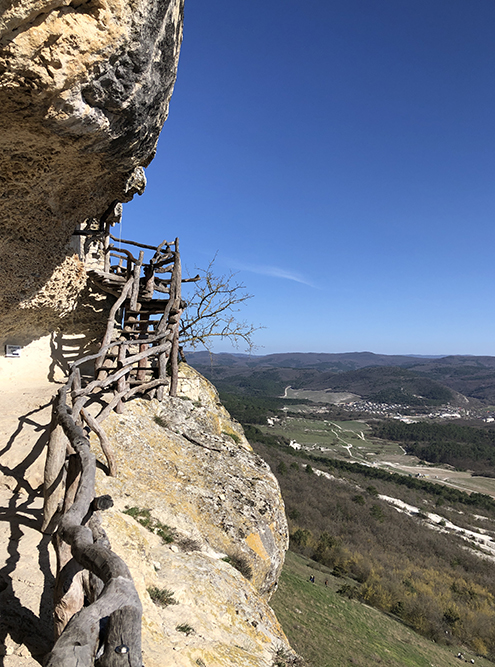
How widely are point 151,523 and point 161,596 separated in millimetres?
1695

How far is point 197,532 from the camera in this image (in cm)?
705

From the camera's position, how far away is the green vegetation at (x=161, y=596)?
4.80m

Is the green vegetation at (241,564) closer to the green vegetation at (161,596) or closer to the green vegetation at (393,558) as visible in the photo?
the green vegetation at (161,596)

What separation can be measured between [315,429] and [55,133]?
111406 millimetres

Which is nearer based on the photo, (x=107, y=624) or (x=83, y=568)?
(x=107, y=624)

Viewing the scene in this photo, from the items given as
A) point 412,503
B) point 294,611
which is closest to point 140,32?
point 294,611

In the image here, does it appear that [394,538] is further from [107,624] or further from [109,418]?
[107,624]

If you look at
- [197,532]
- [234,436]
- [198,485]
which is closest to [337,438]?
[234,436]

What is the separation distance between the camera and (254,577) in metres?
7.32

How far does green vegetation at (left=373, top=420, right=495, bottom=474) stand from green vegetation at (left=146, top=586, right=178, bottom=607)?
310ft

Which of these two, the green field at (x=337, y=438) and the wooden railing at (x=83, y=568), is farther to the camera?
the green field at (x=337, y=438)

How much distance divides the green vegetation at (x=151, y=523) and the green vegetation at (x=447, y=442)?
93677 millimetres

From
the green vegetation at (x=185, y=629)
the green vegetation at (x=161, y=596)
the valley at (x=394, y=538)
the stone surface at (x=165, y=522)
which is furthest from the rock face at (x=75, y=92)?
the valley at (x=394, y=538)

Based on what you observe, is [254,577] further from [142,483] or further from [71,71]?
[71,71]
